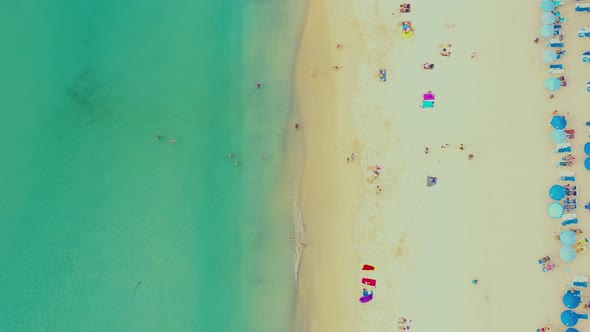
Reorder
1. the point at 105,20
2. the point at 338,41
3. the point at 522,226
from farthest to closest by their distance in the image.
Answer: the point at 105,20 < the point at 338,41 < the point at 522,226

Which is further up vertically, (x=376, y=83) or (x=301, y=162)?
(x=376, y=83)

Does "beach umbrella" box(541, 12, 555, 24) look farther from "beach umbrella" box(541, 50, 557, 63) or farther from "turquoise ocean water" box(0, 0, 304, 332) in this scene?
"turquoise ocean water" box(0, 0, 304, 332)

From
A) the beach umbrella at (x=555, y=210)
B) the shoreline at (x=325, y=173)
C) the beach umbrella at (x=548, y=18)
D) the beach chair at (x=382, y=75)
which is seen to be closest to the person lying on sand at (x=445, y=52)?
the beach chair at (x=382, y=75)

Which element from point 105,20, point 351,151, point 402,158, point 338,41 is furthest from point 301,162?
point 105,20

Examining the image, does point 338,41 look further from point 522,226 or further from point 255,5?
point 522,226

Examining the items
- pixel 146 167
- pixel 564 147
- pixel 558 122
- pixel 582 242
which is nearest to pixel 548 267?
pixel 582 242

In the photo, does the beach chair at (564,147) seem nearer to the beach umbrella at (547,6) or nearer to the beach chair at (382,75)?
the beach umbrella at (547,6)

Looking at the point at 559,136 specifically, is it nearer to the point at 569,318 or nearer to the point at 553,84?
the point at 553,84
